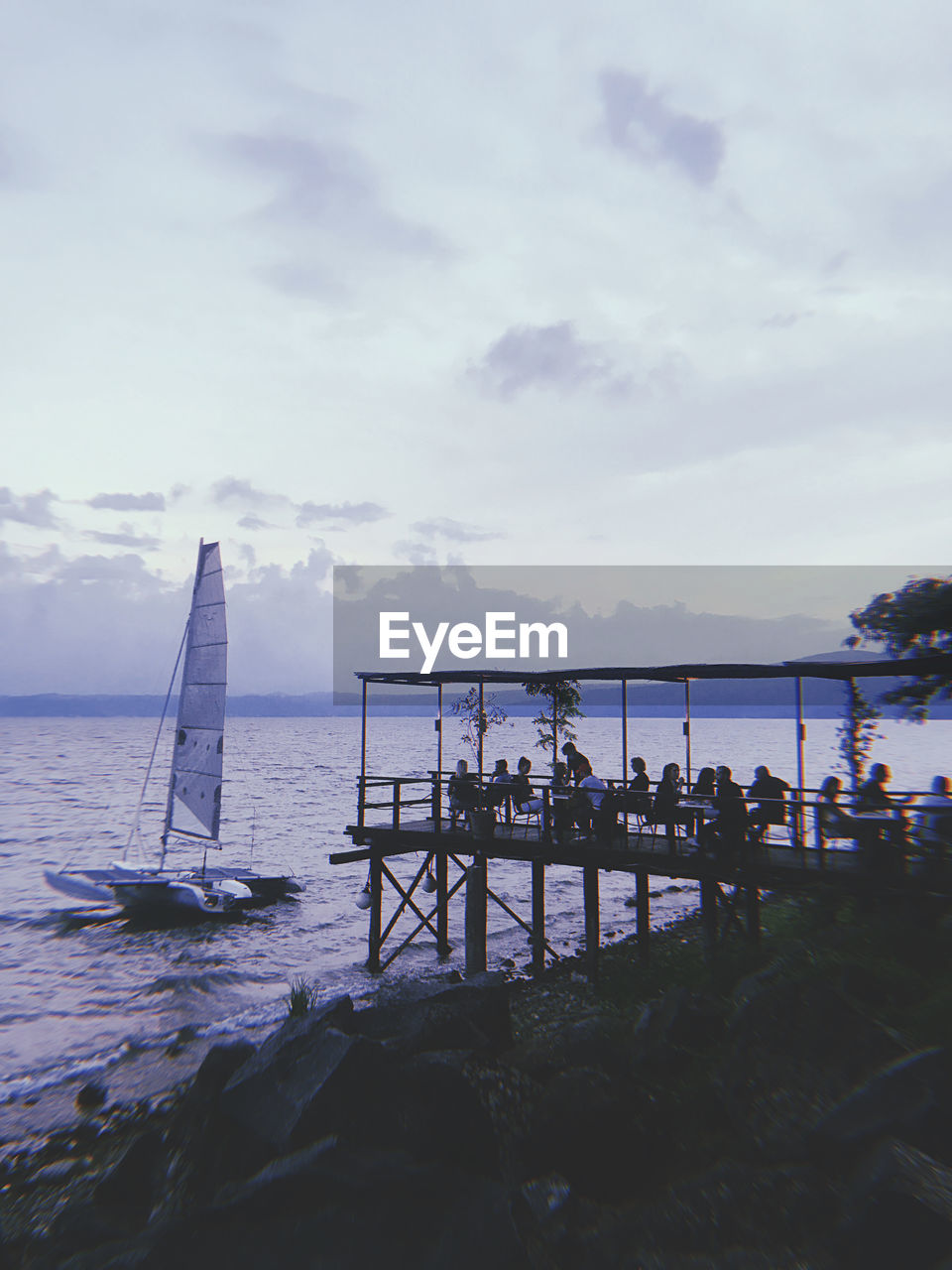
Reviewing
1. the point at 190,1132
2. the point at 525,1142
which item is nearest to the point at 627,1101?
the point at 525,1142

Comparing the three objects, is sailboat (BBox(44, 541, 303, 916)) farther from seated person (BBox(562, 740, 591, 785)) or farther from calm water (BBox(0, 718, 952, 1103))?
seated person (BBox(562, 740, 591, 785))

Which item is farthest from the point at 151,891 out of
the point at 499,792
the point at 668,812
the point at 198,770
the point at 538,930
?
the point at 668,812

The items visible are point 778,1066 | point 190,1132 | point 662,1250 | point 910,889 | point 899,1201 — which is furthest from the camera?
point 910,889

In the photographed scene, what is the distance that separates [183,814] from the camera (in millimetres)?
80062

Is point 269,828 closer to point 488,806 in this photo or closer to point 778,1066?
point 488,806

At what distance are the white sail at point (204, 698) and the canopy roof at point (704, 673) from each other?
10.0m

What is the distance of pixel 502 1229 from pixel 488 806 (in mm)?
12629

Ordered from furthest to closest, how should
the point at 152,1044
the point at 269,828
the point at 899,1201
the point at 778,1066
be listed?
the point at 269,828, the point at 152,1044, the point at 778,1066, the point at 899,1201

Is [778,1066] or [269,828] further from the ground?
[778,1066]

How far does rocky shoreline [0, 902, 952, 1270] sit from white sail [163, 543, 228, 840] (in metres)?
16.7

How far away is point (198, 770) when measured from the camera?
2797 centimetres

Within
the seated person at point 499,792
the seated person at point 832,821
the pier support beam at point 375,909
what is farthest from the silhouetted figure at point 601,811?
the pier support beam at point 375,909

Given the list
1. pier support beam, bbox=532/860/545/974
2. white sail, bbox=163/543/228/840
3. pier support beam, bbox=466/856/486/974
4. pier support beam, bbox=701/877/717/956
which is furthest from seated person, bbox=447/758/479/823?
white sail, bbox=163/543/228/840

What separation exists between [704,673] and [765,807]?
2848mm
